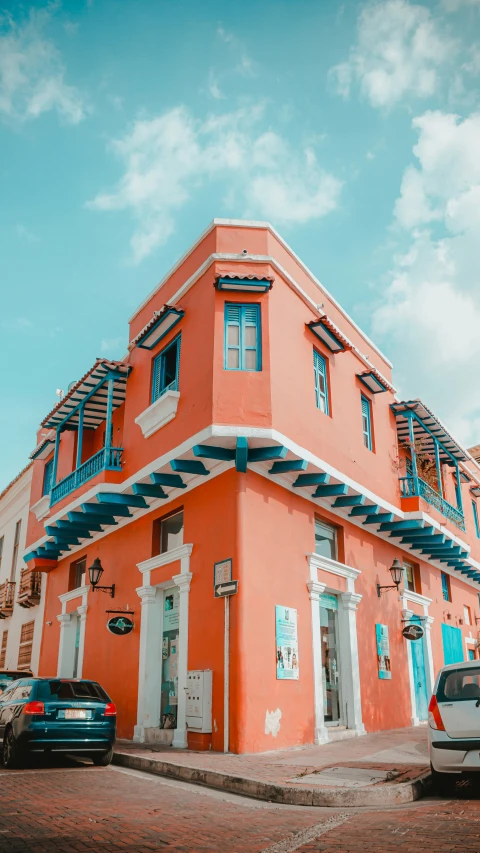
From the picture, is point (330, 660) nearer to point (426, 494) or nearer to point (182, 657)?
point (182, 657)

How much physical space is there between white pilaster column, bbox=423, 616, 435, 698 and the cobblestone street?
11561mm

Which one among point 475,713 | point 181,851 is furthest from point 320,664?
point 181,851

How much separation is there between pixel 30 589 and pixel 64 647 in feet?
10.3

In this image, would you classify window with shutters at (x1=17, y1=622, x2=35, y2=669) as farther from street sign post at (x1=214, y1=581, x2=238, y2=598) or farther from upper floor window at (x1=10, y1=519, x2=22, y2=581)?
street sign post at (x1=214, y1=581, x2=238, y2=598)

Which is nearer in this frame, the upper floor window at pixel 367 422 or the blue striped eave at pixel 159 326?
Answer: the blue striped eave at pixel 159 326

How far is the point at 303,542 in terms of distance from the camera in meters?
13.2

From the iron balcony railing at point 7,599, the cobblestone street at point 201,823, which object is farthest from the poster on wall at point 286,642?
the iron balcony railing at point 7,599

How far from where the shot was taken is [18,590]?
22.5 m

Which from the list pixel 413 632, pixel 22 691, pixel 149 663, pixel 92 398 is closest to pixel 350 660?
pixel 413 632

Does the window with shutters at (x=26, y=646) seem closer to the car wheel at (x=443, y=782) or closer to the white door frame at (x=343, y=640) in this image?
the white door frame at (x=343, y=640)

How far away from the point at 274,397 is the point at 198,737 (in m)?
5.70

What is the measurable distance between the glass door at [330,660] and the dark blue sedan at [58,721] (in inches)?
182

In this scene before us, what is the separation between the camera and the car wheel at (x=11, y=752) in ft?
31.3

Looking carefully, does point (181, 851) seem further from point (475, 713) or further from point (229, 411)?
point (229, 411)
